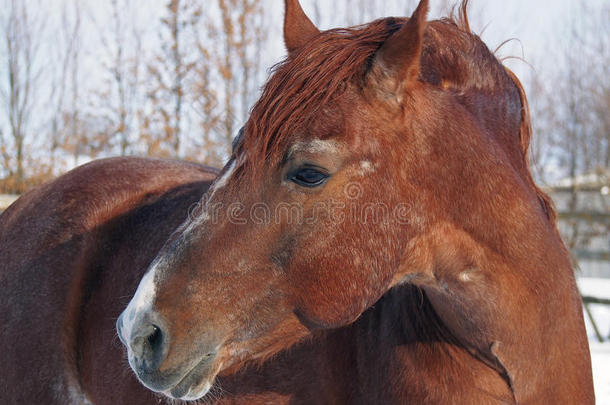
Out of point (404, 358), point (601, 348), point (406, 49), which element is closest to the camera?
point (406, 49)

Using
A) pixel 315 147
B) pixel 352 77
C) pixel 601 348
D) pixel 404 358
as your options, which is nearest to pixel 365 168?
pixel 315 147

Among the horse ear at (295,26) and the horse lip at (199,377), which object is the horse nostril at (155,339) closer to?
the horse lip at (199,377)

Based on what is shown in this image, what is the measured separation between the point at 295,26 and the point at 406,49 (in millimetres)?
693

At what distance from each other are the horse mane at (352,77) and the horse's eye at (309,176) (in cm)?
8

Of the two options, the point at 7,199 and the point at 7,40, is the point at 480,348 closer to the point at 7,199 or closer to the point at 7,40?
the point at 7,199

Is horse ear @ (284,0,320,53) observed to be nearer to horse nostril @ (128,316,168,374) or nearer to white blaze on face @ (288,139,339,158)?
white blaze on face @ (288,139,339,158)

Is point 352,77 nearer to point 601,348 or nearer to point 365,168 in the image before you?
point 365,168

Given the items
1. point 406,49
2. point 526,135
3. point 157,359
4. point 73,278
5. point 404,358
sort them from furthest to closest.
A: point 73,278 < point 526,135 < point 404,358 < point 406,49 < point 157,359

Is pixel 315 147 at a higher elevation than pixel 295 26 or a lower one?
lower

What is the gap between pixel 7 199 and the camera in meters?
6.84

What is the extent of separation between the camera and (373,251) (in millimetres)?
1899

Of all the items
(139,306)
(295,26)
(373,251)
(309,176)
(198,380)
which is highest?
(295,26)

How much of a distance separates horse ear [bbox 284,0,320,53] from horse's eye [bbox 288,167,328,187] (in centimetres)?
75

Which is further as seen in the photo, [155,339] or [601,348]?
[601,348]
